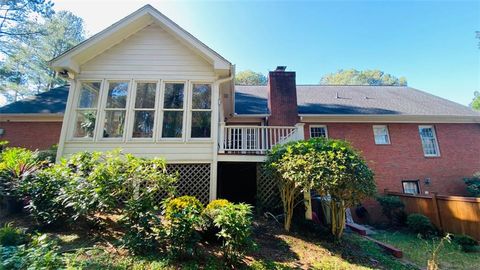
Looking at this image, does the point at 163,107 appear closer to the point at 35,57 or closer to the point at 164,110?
the point at 164,110

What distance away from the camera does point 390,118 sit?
12.1 metres

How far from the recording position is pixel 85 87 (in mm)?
7801

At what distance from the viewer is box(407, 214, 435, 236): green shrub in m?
8.33

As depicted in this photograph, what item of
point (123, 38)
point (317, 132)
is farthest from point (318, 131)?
point (123, 38)

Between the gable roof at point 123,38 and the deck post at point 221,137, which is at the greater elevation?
the gable roof at point 123,38

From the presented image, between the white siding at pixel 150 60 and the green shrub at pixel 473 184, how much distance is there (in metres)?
14.3

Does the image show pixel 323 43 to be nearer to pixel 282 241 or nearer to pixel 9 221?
pixel 282 241

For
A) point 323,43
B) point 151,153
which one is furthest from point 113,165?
point 323,43

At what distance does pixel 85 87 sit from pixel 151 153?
3.72 meters

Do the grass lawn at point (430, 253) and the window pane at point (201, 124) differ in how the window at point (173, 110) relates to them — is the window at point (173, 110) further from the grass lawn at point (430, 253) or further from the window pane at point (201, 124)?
the grass lawn at point (430, 253)

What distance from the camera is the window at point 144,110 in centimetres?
738

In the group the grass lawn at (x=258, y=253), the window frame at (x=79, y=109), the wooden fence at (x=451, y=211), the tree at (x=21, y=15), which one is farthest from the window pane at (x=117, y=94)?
the wooden fence at (x=451, y=211)

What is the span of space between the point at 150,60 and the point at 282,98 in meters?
6.77

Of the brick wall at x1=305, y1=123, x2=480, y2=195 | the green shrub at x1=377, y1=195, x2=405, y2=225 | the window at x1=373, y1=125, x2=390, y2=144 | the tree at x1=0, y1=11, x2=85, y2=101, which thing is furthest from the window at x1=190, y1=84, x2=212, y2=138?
the tree at x1=0, y1=11, x2=85, y2=101
